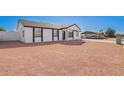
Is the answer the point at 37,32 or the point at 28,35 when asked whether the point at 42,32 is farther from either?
the point at 28,35

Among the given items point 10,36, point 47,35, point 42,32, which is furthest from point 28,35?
point 10,36

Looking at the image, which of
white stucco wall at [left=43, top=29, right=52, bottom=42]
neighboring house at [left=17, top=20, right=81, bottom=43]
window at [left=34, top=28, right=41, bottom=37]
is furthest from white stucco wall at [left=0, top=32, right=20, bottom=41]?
white stucco wall at [left=43, top=29, right=52, bottom=42]

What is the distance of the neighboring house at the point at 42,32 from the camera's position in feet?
51.6

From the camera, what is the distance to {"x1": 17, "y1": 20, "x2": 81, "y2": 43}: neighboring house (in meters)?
15.7

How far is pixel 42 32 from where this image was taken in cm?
1733

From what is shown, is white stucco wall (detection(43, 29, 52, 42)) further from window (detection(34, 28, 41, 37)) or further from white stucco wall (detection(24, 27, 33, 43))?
white stucco wall (detection(24, 27, 33, 43))

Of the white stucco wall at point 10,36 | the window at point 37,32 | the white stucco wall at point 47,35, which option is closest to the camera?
the window at point 37,32

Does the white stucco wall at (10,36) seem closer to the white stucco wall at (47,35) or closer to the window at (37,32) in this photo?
the window at (37,32)

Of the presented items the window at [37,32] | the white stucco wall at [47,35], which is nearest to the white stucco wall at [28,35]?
the window at [37,32]

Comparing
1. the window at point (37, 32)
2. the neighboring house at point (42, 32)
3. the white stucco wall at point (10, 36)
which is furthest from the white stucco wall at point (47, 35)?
the white stucco wall at point (10, 36)

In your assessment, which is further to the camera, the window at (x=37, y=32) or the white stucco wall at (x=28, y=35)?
the window at (x=37, y=32)

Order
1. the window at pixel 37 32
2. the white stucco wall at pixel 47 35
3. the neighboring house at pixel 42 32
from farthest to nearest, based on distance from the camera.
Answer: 1. the white stucco wall at pixel 47 35
2. the window at pixel 37 32
3. the neighboring house at pixel 42 32
